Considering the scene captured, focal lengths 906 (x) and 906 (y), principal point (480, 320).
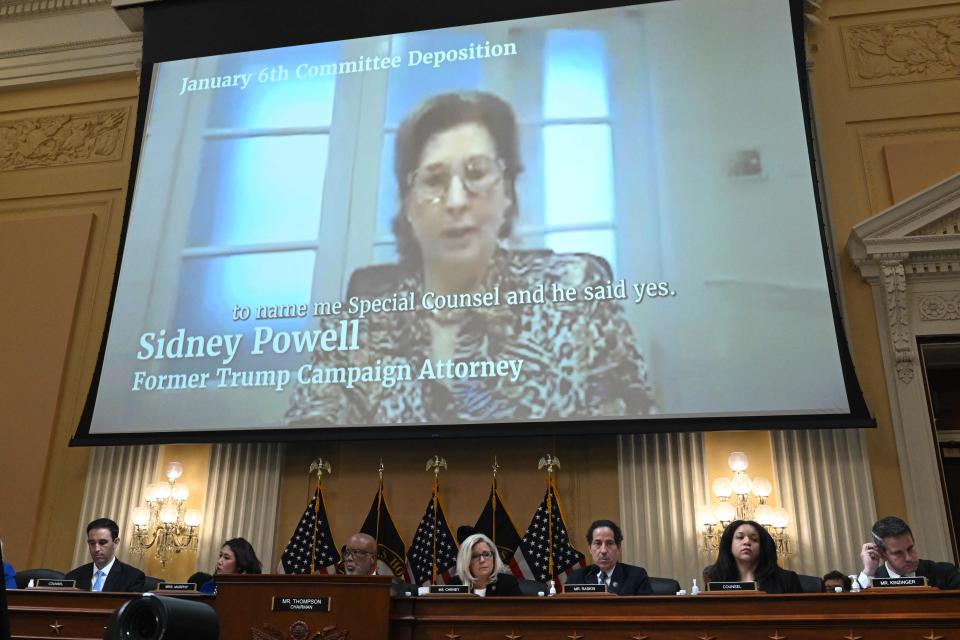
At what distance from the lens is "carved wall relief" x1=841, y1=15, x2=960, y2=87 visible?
6.75 metres

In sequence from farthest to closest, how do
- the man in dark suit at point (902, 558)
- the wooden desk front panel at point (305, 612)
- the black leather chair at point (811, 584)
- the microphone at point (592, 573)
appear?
the black leather chair at point (811, 584) → the microphone at point (592, 573) → the man in dark suit at point (902, 558) → the wooden desk front panel at point (305, 612)

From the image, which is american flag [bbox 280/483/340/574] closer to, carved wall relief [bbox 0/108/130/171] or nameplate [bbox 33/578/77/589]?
nameplate [bbox 33/578/77/589]

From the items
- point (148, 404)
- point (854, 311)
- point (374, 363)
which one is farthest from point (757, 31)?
point (148, 404)

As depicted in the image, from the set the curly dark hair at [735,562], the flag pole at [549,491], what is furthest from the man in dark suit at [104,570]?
the curly dark hair at [735,562]

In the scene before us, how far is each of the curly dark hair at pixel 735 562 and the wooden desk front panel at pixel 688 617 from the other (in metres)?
0.67

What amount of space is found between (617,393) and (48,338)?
187 inches

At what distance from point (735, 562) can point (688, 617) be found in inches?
31.1

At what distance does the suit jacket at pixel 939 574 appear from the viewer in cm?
405

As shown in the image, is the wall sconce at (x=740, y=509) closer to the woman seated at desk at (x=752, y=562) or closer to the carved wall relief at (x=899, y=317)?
the carved wall relief at (x=899, y=317)

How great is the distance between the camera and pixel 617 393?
18.6 feet

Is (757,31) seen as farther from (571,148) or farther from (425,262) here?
(425,262)

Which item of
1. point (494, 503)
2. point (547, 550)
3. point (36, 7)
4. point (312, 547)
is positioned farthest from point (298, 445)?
point (36, 7)

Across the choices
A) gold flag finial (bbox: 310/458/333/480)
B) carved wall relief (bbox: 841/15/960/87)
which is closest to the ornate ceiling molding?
gold flag finial (bbox: 310/458/333/480)

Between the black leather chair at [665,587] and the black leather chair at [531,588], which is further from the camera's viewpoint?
the black leather chair at [531,588]
